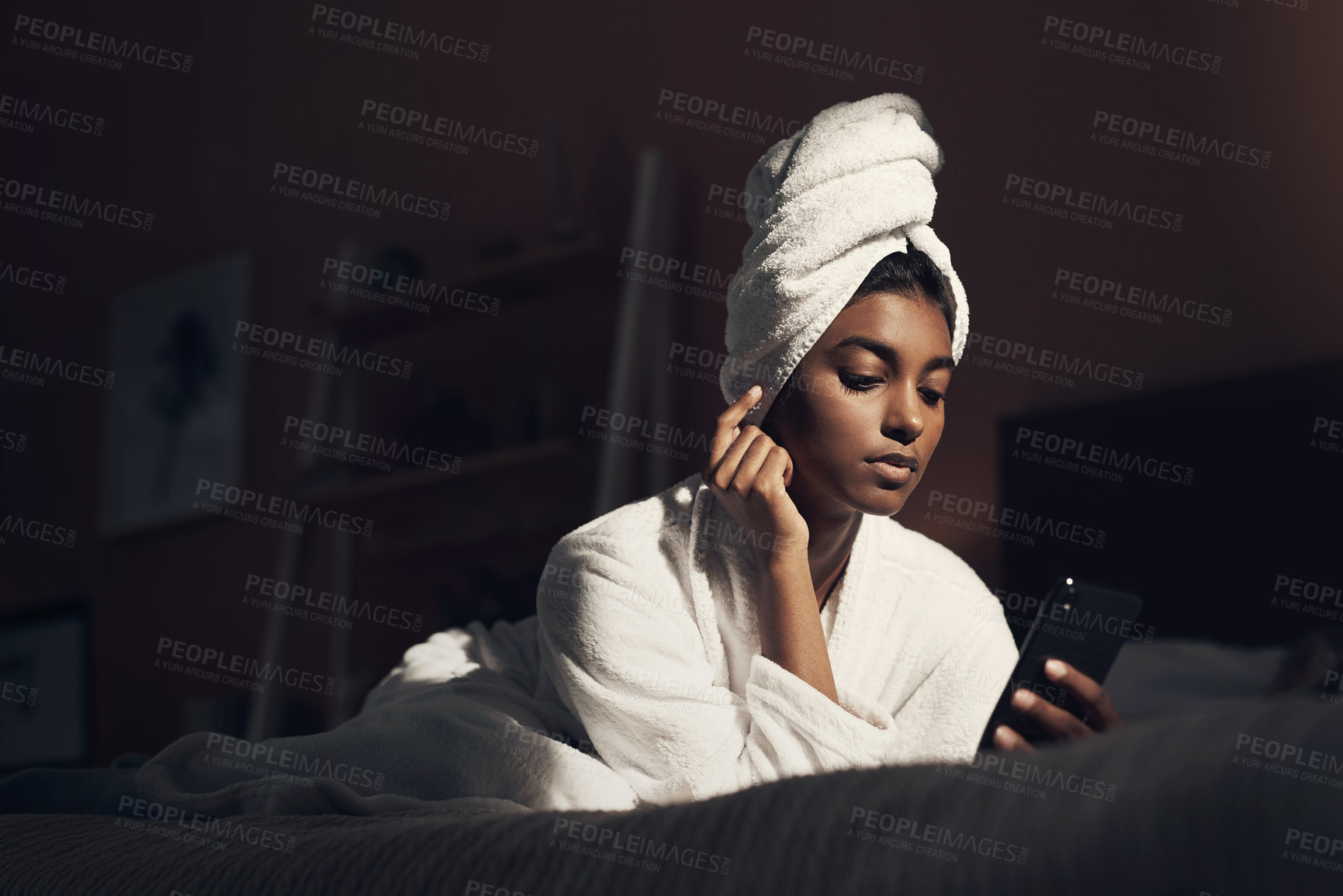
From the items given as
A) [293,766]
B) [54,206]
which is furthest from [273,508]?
[293,766]

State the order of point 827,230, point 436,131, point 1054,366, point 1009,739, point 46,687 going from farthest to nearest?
1. point 46,687
2. point 436,131
3. point 1054,366
4. point 827,230
5. point 1009,739

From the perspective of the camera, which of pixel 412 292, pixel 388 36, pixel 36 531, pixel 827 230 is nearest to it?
pixel 827 230

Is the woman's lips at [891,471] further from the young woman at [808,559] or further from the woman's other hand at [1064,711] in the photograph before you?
the woman's other hand at [1064,711]

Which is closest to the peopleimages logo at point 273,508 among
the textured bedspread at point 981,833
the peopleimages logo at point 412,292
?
the peopleimages logo at point 412,292

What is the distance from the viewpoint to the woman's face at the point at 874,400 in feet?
2.09

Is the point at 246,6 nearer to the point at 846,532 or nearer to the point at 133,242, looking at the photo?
the point at 133,242

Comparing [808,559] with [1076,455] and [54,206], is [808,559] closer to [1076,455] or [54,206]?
[1076,455]

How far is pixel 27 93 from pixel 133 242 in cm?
58

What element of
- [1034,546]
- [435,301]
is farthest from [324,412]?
[1034,546]

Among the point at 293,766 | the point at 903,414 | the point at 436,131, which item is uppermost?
the point at 436,131

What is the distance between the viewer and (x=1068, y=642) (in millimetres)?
605

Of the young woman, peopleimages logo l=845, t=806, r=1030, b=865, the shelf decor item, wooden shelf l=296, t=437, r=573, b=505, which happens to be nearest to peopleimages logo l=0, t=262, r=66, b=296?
the shelf decor item

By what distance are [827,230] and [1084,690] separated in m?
0.34

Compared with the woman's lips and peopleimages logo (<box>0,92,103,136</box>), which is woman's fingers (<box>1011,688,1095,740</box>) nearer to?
the woman's lips
